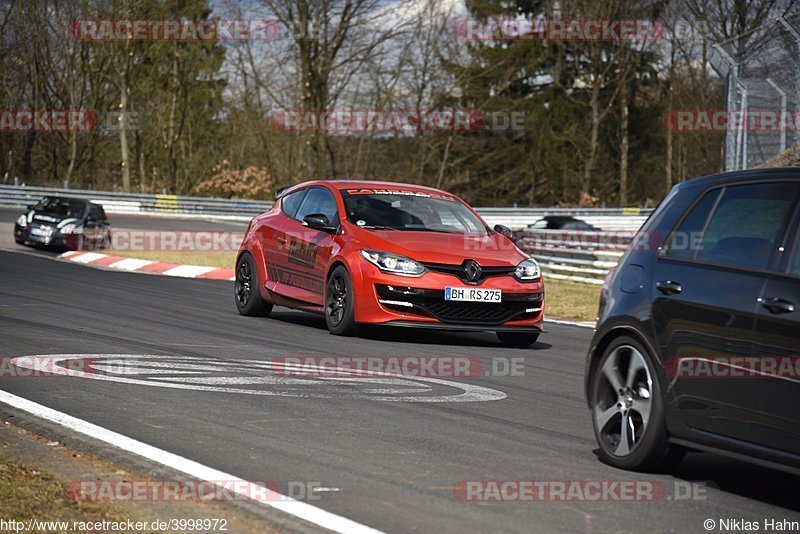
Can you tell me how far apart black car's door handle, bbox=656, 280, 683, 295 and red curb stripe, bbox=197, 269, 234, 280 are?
17.2m

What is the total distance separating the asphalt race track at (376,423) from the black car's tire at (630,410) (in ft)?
0.30

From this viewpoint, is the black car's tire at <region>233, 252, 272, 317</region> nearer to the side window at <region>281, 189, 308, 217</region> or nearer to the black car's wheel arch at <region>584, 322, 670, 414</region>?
the side window at <region>281, 189, 308, 217</region>

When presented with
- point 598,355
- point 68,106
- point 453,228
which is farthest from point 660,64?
point 598,355

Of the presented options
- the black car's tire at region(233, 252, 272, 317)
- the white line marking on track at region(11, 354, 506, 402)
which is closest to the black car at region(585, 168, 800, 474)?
the white line marking on track at region(11, 354, 506, 402)

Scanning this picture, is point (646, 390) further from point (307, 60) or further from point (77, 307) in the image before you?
point (307, 60)

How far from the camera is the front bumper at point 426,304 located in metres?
A: 11.9

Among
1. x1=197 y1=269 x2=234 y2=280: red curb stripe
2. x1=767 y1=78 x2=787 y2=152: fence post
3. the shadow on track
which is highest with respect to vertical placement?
x1=767 y1=78 x2=787 y2=152: fence post

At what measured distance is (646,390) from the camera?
20.3 feet

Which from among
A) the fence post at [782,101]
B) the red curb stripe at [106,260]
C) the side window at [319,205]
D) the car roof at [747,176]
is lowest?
the red curb stripe at [106,260]

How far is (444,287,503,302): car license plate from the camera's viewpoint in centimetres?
1190

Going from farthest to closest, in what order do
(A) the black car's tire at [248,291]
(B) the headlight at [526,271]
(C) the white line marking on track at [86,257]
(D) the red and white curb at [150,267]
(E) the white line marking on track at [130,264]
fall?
(C) the white line marking on track at [86,257], (E) the white line marking on track at [130,264], (D) the red and white curb at [150,267], (A) the black car's tire at [248,291], (B) the headlight at [526,271]

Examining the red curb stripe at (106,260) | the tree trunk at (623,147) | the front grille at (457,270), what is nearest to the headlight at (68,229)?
the red curb stripe at (106,260)

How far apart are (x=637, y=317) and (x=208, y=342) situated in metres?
5.83

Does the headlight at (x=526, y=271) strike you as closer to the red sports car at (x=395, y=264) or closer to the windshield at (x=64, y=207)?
the red sports car at (x=395, y=264)
